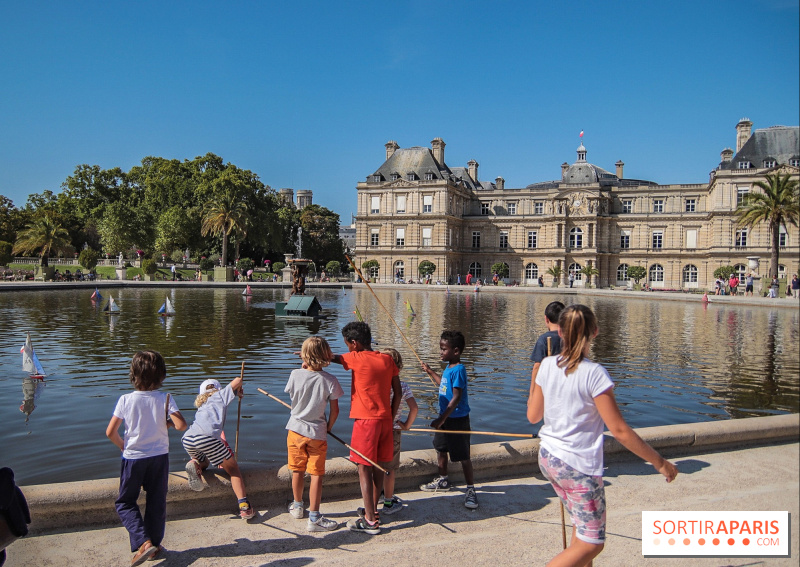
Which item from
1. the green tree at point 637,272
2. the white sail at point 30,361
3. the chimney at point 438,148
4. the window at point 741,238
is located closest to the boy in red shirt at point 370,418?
the white sail at point 30,361

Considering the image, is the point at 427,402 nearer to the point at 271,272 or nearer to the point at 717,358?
the point at 717,358

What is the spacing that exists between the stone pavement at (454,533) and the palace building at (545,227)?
203ft

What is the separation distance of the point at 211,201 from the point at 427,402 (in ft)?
171

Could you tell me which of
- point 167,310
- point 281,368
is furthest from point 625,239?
point 281,368

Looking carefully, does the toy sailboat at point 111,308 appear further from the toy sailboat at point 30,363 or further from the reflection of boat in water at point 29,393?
the reflection of boat in water at point 29,393

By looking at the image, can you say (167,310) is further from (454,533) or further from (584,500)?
(584,500)

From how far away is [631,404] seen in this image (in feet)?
32.9

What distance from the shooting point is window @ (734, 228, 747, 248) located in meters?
60.1

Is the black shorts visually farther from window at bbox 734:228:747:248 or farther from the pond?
window at bbox 734:228:747:248

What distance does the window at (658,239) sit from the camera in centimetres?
6788

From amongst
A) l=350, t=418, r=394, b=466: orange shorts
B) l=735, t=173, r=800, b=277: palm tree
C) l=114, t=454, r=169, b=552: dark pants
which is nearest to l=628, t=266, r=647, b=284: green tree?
l=735, t=173, r=800, b=277: palm tree

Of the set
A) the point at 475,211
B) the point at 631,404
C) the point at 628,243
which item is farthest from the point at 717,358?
the point at 475,211

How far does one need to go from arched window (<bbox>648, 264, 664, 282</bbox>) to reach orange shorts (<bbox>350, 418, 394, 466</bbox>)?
2727 inches

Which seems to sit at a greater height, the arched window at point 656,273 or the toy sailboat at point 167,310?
the arched window at point 656,273
